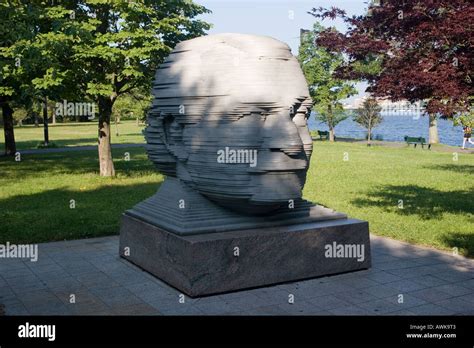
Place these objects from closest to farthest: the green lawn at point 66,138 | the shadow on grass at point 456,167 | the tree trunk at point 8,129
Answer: the shadow on grass at point 456,167 → the tree trunk at point 8,129 → the green lawn at point 66,138

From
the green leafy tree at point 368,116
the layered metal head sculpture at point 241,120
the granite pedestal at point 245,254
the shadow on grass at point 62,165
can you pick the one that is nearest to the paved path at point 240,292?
the granite pedestal at point 245,254

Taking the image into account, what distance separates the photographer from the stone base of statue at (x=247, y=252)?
23.7 ft

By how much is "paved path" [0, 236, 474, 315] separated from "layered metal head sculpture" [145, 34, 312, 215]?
1475 mm

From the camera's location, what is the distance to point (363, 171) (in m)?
22.7

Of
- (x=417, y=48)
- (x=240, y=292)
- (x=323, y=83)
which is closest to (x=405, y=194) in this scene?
(x=417, y=48)

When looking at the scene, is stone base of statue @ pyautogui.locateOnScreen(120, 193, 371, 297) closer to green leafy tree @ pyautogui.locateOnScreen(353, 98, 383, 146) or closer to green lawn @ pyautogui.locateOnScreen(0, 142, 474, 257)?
green lawn @ pyautogui.locateOnScreen(0, 142, 474, 257)

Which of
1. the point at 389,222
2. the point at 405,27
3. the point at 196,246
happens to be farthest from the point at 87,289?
the point at 405,27

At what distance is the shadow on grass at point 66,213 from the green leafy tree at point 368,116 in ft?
91.9

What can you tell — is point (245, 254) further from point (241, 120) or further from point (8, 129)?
point (8, 129)

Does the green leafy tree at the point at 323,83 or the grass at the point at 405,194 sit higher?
the green leafy tree at the point at 323,83

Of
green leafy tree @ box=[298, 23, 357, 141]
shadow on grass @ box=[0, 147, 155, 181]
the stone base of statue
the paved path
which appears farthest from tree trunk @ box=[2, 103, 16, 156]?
green leafy tree @ box=[298, 23, 357, 141]

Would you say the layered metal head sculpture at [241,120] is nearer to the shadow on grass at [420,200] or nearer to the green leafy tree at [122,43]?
the shadow on grass at [420,200]

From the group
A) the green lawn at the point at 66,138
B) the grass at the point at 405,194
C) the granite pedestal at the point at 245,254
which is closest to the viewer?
the granite pedestal at the point at 245,254

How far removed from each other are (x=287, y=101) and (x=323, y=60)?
39724 mm
